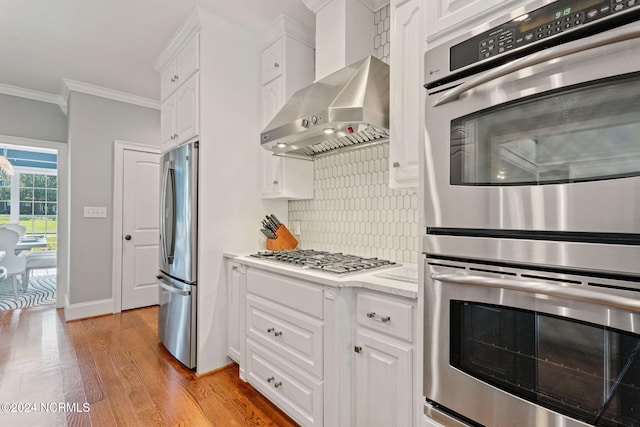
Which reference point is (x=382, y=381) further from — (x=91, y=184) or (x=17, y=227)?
(x=17, y=227)

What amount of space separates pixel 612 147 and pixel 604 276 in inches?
11.8

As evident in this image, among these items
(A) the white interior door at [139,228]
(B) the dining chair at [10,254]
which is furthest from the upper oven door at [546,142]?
(B) the dining chair at [10,254]

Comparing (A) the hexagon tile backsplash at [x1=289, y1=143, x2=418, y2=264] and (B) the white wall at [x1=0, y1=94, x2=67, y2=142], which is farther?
(B) the white wall at [x1=0, y1=94, x2=67, y2=142]

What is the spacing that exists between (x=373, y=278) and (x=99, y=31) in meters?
2.97

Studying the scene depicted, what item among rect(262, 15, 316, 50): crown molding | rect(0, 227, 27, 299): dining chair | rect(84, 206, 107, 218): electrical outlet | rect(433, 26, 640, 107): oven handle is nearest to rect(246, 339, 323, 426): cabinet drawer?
rect(433, 26, 640, 107): oven handle

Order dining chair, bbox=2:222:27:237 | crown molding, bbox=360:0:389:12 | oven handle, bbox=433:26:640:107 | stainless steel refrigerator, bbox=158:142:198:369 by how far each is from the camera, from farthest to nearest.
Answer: dining chair, bbox=2:222:27:237, stainless steel refrigerator, bbox=158:142:198:369, crown molding, bbox=360:0:389:12, oven handle, bbox=433:26:640:107

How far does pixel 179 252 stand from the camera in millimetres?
2527

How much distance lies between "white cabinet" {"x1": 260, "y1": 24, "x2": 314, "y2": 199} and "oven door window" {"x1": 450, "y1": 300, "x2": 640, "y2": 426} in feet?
5.65

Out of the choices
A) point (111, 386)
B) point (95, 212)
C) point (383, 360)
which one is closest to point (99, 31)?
point (95, 212)

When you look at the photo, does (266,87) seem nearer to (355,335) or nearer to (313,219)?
(313,219)

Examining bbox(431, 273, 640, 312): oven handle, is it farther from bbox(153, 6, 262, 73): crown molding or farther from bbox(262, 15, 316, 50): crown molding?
bbox(153, 6, 262, 73): crown molding

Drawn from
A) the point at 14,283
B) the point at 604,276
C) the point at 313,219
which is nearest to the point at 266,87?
the point at 313,219

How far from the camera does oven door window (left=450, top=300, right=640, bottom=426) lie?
71 cm

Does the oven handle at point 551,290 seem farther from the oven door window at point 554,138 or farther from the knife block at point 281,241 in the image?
the knife block at point 281,241
